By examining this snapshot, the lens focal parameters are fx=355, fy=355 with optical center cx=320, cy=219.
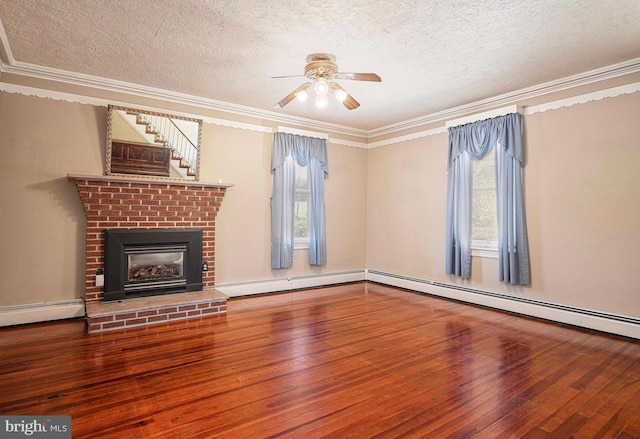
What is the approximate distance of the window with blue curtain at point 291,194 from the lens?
5398mm

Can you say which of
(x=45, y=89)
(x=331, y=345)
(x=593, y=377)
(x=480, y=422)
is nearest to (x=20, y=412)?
(x=331, y=345)

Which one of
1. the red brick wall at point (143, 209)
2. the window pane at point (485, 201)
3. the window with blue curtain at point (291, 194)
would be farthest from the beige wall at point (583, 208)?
the red brick wall at point (143, 209)

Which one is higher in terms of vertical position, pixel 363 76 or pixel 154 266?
pixel 363 76

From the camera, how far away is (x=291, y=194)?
5551 mm

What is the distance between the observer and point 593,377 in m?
2.65

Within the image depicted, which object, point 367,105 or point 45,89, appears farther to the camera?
point 367,105

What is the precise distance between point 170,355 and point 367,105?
389 cm

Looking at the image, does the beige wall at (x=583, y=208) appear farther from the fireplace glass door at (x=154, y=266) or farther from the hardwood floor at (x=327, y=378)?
the fireplace glass door at (x=154, y=266)

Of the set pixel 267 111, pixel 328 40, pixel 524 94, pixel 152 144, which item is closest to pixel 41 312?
pixel 152 144

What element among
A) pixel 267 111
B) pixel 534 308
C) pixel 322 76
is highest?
pixel 267 111

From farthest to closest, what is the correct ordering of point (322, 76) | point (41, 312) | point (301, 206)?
point (301, 206) < point (41, 312) < point (322, 76)

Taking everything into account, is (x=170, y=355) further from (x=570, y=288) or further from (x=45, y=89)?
(x=570, y=288)

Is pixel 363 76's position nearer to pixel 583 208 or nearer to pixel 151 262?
pixel 583 208

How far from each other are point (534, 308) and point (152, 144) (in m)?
5.00
